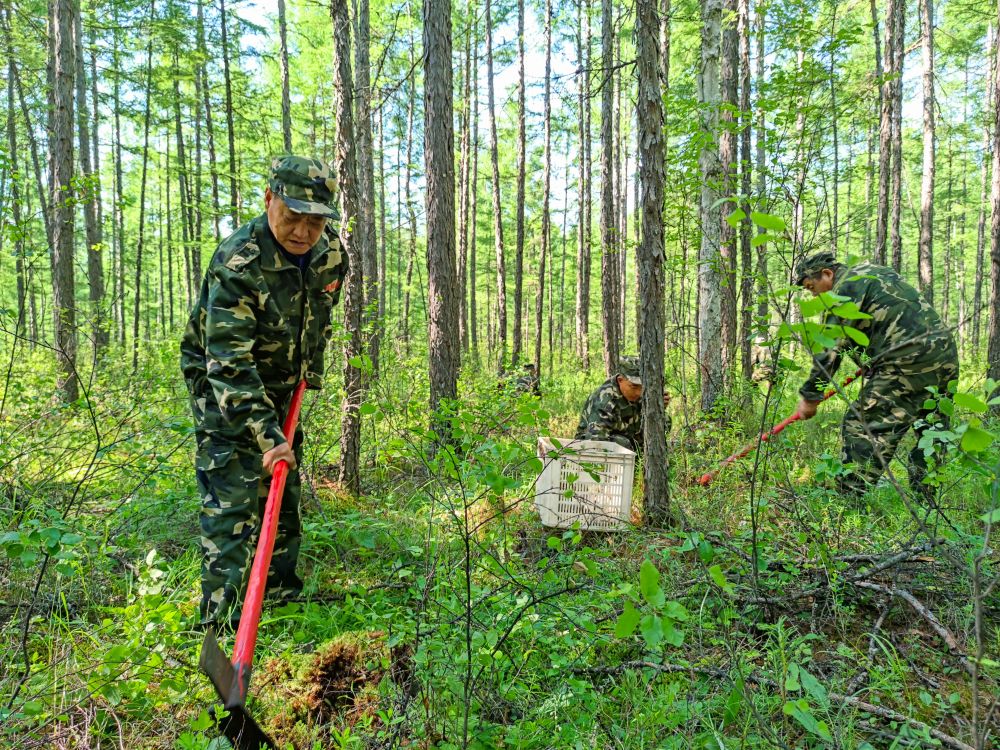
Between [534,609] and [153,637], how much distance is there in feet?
4.57

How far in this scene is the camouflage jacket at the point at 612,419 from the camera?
514 centimetres

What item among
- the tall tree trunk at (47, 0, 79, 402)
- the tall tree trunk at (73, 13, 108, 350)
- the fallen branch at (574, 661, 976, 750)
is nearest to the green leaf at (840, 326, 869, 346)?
the fallen branch at (574, 661, 976, 750)

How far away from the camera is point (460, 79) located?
2061cm

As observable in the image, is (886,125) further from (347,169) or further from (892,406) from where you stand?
(347,169)

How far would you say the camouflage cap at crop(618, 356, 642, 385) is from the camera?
16.6 feet

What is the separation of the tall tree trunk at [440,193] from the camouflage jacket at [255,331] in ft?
7.32

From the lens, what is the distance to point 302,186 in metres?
2.67

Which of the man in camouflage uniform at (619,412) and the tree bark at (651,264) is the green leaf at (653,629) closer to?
the tree bark at (651,264)

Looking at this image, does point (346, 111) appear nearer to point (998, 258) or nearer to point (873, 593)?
point (873, 593)

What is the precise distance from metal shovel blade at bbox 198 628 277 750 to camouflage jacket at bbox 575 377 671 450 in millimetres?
3661

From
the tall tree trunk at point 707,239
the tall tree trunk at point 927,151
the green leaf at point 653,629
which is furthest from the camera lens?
the tall tree trunk at point 927,151

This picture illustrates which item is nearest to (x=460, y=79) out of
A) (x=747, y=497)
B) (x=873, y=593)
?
(x=747, y=497)

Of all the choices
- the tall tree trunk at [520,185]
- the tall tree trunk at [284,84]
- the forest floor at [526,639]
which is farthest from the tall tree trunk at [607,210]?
the forest floor at [526,639]

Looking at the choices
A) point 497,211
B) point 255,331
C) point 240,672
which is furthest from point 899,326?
point 497,211
